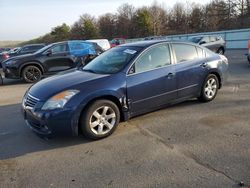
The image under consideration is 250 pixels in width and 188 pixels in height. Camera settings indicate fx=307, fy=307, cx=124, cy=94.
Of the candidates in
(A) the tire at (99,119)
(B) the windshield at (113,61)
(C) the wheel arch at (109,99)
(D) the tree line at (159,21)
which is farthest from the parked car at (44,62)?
(D) the tree line at (159,21)

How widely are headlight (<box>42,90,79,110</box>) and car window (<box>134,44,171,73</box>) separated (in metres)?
1.33

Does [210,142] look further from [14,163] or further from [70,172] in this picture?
[14,163]

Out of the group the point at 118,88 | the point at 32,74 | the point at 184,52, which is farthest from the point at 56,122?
the point at 32,74

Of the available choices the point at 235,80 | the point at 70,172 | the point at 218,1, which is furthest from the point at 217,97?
the point at 218,1

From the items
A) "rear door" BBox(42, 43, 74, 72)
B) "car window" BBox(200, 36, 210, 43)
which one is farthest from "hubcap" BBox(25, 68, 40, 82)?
"car window" BBox(200, 36, 210, 43)

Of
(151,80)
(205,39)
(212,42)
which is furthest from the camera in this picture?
(212,42)

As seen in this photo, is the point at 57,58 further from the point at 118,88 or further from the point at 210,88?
the point at 118,88

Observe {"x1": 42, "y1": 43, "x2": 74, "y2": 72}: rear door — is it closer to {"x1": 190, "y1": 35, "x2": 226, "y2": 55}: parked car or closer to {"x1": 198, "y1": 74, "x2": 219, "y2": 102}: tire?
{"x1": 198, "y1": 74, "x2": 219, "y2": 102}: tire

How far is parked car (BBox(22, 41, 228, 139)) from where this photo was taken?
4723 millimetres

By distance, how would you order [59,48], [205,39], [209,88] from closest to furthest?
1. [209,88]
2. [59,48]
3. [205,39]

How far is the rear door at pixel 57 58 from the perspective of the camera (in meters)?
12.6

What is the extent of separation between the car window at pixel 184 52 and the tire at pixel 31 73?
763 cm

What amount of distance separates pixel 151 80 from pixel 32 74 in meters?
7.99

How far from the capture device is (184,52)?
6.38 m
